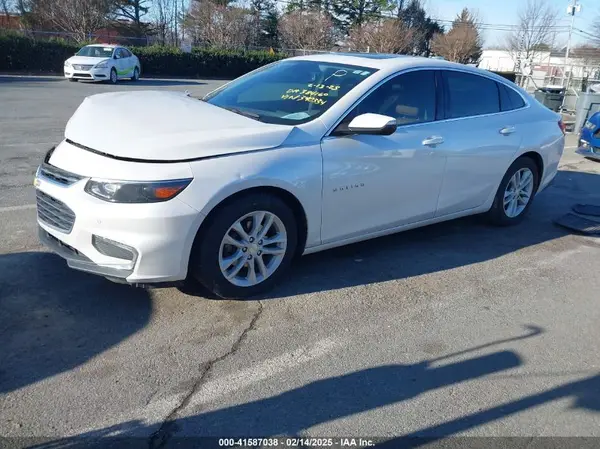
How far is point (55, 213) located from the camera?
3.57m

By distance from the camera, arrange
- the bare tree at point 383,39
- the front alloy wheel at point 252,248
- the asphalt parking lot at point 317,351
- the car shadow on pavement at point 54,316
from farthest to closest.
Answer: the bare tree at point 383,39 → the front alloy wheel at point 252,248 → the car shadow on pavement at point 54,316 → the asphalt parking lot at point 317,351

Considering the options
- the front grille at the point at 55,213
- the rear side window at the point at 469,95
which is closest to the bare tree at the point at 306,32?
the rear side window at the point at 469,95

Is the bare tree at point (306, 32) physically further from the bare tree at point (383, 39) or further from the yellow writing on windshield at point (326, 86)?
the yellow writing on windshield at point (326, 86)

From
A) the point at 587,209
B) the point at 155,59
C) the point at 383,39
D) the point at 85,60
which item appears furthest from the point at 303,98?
the point at 383,39

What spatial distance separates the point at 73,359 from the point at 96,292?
0.78 m

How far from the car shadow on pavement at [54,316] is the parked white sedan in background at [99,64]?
18.8 m

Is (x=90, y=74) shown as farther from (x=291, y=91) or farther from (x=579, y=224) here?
(x=579, y=224)

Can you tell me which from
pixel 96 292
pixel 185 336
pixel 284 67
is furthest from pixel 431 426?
pixel 284 67

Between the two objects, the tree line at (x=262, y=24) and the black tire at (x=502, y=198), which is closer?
the black tire at (x=502, y=198)

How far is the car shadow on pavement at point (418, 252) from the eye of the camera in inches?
170

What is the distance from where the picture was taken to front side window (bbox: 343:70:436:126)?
14.2ft

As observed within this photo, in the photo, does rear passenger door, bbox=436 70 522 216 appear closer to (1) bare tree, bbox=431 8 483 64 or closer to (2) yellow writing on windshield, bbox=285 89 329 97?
(2) yellow writing on windshield, bbox=285 89 329 97

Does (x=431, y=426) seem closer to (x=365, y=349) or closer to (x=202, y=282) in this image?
(x=365, y=349)

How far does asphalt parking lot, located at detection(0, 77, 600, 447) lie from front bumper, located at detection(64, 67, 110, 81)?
58.4ft
